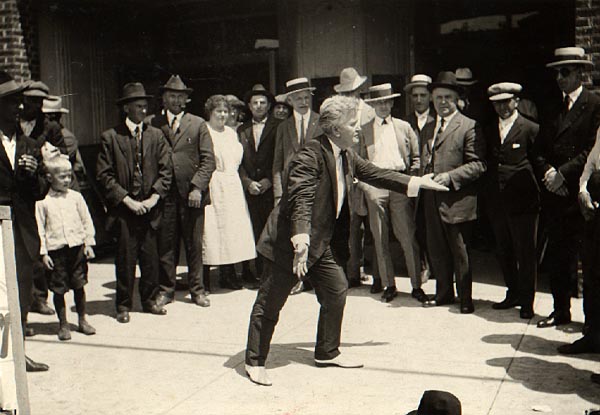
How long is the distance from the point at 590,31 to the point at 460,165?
5.85ft

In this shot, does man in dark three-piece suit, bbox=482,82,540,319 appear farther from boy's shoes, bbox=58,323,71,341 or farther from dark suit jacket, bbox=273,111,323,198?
boy's shoes, bbox=58,323,71,341

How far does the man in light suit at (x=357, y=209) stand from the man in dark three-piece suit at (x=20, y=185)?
3424 mm

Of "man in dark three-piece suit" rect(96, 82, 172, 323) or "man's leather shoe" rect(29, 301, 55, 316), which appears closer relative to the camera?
"man in dark three-piece suit" rect(96, 82, 172, 323)

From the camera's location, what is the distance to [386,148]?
8258mm

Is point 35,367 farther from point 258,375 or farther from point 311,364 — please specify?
point 311,364

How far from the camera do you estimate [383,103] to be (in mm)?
8320

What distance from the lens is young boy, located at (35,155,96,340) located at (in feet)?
23.0

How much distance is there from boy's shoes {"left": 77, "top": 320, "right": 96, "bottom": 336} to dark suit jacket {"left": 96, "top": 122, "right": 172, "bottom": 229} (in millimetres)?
1009

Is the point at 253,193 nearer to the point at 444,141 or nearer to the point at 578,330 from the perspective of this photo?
the point at 444,141

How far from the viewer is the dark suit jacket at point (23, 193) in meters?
6.14

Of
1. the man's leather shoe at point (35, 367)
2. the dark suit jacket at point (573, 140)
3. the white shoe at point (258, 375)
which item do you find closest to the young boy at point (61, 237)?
the man's leather shoe at point (35, 367)

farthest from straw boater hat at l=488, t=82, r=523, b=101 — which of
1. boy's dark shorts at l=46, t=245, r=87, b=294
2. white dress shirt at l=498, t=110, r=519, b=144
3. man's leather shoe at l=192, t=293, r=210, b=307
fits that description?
boy's dark shorts at l=46, t=245, r=87, b=294

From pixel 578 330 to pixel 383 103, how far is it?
2997 mm

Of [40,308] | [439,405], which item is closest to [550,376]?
[439,405]
